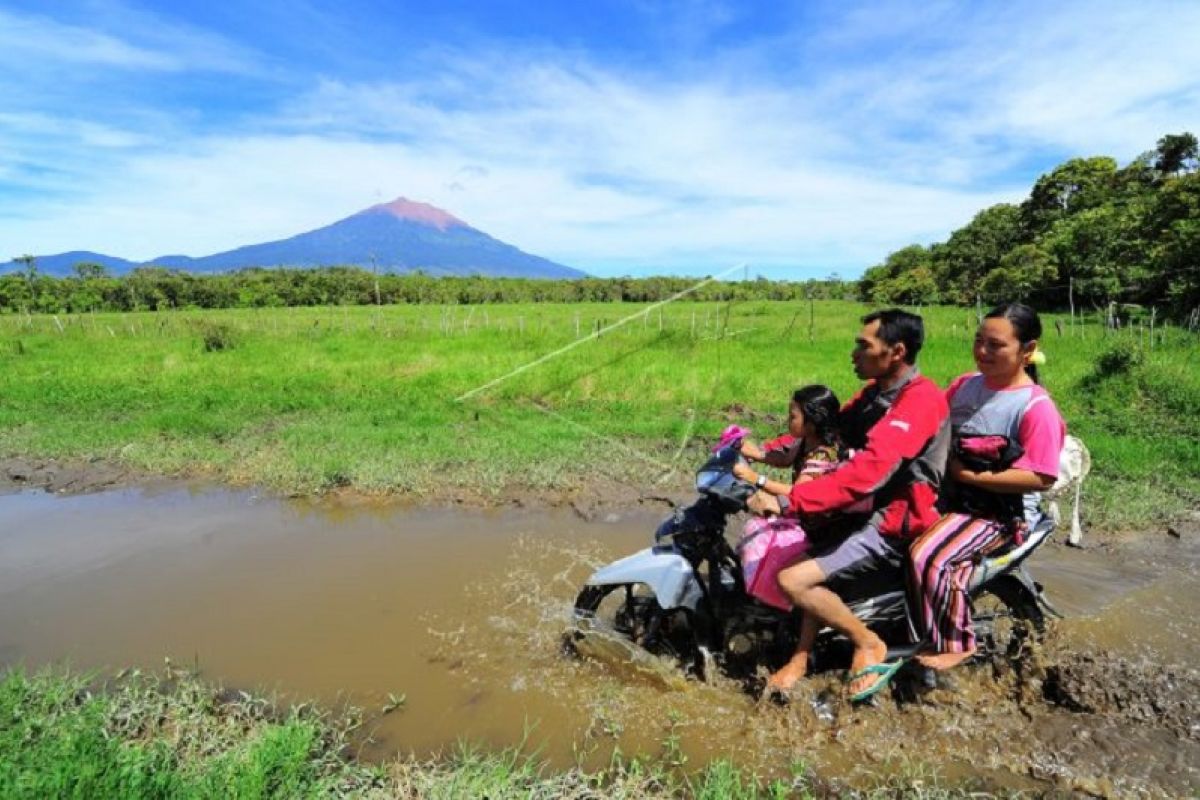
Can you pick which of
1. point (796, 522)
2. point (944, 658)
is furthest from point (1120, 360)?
point (796, 522)

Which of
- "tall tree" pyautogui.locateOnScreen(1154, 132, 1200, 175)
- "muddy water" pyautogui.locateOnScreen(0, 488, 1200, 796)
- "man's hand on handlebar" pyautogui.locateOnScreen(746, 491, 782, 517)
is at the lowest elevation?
"muddy water" pyautogui.locateOnScreen(0, 488, 1200, 796)

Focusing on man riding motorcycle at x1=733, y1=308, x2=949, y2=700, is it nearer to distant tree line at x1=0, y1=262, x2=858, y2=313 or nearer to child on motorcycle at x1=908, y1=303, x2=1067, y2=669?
child on motorcycle at x1=908, y1=303, x2=1067, y2=669

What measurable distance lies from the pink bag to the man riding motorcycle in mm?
167

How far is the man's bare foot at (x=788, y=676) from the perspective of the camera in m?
3.62

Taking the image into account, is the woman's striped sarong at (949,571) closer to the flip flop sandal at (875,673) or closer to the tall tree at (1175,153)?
the flip flop sandal at (875,673)

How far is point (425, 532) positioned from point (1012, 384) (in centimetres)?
506

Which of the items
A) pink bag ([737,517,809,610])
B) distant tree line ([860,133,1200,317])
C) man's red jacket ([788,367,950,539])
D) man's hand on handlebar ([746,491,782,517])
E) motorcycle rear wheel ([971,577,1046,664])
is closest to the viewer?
man's red jacket ([788,367,950,539])

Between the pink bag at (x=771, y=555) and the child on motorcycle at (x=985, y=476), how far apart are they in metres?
0.57

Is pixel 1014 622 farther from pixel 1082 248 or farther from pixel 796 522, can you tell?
pixel 1082 248

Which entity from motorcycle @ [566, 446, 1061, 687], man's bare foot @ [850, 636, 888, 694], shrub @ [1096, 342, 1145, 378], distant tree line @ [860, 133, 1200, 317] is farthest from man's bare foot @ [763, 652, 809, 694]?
distant tree line @ [860, 133, 1200, 317]

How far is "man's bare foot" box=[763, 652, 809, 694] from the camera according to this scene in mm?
3621

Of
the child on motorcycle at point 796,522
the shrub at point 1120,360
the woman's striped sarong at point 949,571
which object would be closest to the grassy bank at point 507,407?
the shrub at point 1120,360

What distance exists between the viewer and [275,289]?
6794cm

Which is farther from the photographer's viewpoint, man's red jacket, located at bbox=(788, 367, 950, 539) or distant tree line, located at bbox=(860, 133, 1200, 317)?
distant tree line, located at bbox=(860, 133, 1200, 317)
